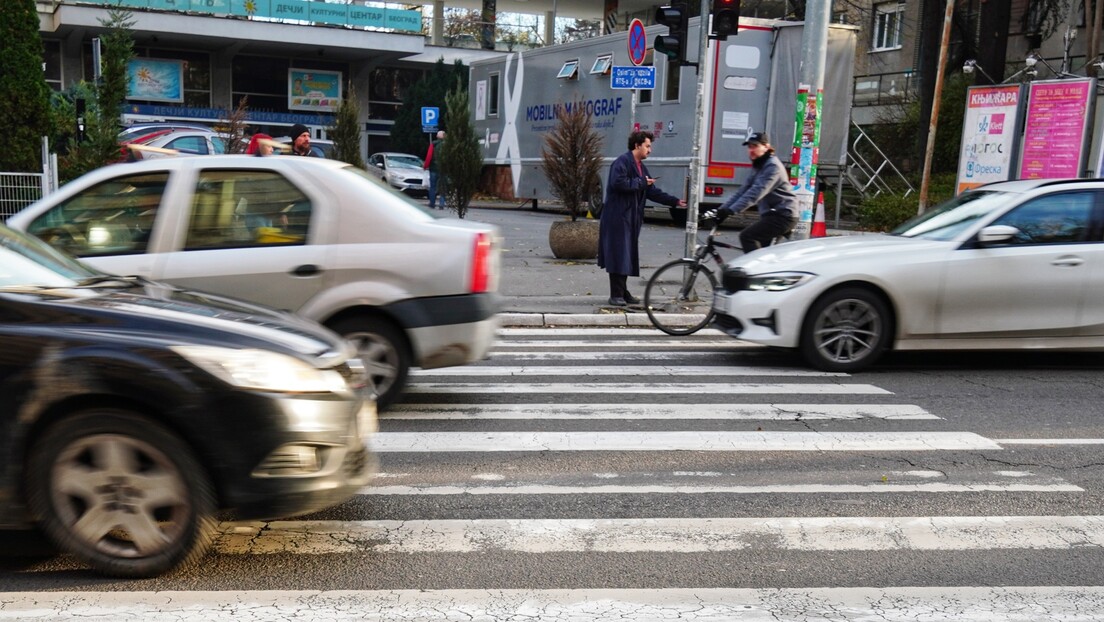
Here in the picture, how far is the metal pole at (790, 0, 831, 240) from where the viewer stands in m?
12.9

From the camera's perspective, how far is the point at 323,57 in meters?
46.1

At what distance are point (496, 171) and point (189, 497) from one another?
28351 mm

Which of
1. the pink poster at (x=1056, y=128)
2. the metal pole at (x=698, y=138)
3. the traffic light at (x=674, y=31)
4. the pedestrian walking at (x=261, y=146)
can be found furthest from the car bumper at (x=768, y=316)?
the pink poster at (x=1056, y=128)

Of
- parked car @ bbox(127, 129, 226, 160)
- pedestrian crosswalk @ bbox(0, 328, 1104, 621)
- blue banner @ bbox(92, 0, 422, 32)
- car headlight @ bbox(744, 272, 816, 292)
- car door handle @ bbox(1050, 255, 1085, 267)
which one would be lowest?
pedestrian crosswalk @ bbox(0, 328, 1104, 621)

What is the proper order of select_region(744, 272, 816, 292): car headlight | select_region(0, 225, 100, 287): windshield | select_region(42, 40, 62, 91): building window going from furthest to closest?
select_region(42, 40, 62, 91): building window → select_region(744, 272, 816, 292): car headlight → select_region(0, 225, 100, 287): windshield

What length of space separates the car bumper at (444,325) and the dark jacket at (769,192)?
4.83 meters

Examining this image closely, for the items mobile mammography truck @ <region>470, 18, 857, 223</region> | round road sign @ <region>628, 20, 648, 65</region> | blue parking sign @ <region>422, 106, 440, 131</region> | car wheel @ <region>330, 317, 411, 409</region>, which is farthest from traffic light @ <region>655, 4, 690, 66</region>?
blue parking sign @ <region>422, 106, 440, 131</region>

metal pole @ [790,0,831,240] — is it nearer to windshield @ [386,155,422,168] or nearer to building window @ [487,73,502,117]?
building window @ [487,73,502,117]

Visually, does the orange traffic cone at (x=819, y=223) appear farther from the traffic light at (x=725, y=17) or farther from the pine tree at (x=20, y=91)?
the pine tree at (x=20, y=91)

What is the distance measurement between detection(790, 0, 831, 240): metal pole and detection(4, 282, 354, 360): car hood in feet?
30.5

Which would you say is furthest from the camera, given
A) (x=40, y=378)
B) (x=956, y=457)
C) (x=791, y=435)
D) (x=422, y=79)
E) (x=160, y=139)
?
(x=422, y=79)

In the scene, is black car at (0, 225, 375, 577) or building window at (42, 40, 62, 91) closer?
black car at (0, 225, 375, 577)

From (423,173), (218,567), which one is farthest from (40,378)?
(423,173)

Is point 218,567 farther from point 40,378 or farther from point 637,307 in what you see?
point 637,307
